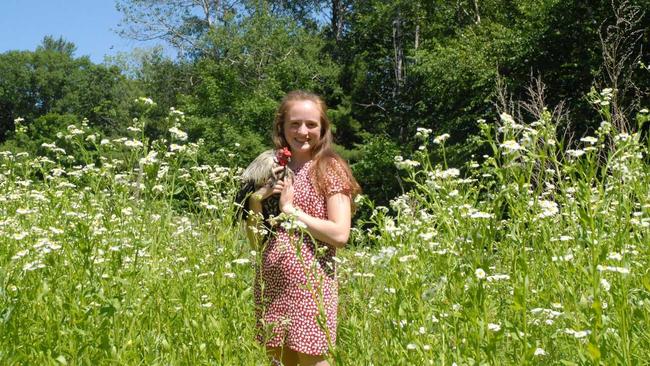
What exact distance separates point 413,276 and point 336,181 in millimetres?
853

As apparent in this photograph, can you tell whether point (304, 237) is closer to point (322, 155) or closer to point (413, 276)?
point (322, 155)

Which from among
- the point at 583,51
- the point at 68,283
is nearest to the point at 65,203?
the point at 68,283

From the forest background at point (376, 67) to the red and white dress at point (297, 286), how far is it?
1242 cm

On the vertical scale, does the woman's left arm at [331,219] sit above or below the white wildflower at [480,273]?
above

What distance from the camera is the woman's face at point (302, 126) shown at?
123 inches

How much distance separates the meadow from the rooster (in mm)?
131

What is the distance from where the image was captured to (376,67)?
2473 cm

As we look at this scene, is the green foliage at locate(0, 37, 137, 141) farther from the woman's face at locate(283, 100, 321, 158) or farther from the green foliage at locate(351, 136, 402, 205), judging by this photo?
the woman's face at locate(283, 100, 321, 158)

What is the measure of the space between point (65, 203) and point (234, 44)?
72.3 feet

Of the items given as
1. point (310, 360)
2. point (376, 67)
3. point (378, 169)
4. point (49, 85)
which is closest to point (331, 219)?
point (310, 360)

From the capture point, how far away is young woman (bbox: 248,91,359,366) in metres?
2.95

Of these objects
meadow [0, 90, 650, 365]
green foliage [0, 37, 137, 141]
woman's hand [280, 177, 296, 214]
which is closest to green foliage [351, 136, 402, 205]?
meadow [0, 90, 650, 365]

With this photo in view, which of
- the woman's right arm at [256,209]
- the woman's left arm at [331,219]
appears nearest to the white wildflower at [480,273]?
the woman's left arm at [331,219]

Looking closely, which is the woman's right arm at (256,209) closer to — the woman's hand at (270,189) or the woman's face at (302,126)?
the woman's hand at (270,189)
